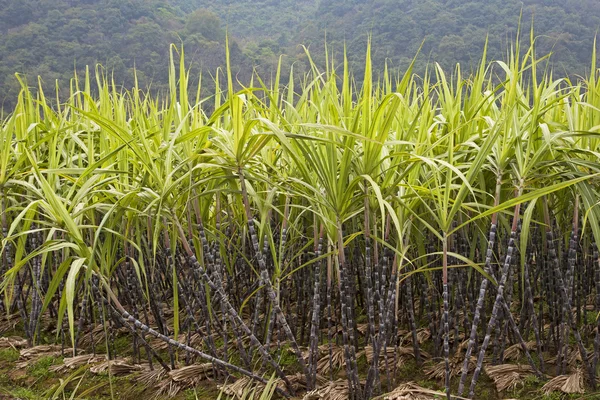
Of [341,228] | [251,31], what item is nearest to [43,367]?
[341,228]

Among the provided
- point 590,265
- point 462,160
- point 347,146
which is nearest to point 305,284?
point 462,160

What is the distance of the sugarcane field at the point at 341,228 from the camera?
1479 millimetres

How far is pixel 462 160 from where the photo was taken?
182 cm

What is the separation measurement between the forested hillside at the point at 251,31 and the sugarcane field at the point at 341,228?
14.2 metres

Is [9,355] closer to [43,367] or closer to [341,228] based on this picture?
[43,367]

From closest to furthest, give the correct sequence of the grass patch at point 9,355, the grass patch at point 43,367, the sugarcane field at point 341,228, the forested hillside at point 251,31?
the sugarcane field at point 341,228 → the grass patch at point 43,367 → the grass patch at point 9,355 → the forested hillside at point 251,31

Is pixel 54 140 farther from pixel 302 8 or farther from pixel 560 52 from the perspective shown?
pixel 302 8

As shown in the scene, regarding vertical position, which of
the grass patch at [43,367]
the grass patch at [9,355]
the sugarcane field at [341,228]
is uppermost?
the sugarcane field at [341,228]

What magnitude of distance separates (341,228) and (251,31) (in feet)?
76.0

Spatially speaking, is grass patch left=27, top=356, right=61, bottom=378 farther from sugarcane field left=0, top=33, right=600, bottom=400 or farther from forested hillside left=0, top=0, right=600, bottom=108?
forested hillside left=0, top=0, right=600, bottom=108

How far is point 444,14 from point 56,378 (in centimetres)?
2082

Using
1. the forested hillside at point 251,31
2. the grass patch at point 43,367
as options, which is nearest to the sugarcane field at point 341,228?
the grass patch at point 43,367

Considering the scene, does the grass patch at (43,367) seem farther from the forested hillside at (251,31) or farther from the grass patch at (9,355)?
the forested hillside at (251,31)

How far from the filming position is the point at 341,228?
5.22ft
